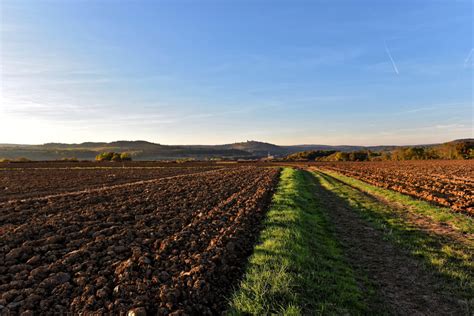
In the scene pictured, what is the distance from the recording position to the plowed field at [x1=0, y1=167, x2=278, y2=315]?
173 inches

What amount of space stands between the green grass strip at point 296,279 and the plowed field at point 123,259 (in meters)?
0.46

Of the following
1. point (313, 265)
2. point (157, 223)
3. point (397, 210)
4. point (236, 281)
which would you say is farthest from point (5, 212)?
point (397, 210)

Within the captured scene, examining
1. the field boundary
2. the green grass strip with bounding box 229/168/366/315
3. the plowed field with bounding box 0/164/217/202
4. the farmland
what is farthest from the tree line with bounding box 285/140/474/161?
the green grass strip with bounding box 229/168/366/315

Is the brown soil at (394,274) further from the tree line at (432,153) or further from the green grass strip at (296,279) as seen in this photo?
the tree line at (432,153)

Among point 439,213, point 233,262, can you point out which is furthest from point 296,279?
point 439,213

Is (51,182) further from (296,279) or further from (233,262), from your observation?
(296,279)

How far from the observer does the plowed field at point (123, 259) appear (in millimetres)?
4402

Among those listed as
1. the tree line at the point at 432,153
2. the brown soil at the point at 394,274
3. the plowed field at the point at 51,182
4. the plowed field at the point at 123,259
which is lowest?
the plowed field at the point at 51,182

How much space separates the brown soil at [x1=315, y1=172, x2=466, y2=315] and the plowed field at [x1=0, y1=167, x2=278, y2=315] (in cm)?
294

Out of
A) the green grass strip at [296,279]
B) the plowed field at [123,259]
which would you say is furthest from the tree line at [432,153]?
the green grass strip at [296,279]

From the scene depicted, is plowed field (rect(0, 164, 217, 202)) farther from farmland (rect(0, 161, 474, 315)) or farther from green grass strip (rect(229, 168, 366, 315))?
green grass strip (rect(229, 168, 366, 315))

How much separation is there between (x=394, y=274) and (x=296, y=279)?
271cm

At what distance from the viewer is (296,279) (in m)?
5.11

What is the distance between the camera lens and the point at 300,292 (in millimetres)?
4766
